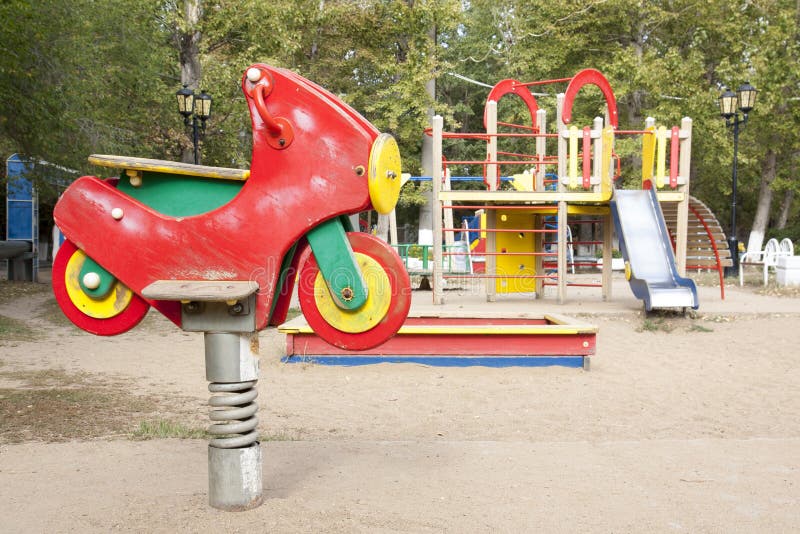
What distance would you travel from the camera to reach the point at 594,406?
6.07 m

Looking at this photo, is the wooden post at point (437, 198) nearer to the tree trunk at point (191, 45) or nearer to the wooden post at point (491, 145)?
the wooden post at point (491, 145)

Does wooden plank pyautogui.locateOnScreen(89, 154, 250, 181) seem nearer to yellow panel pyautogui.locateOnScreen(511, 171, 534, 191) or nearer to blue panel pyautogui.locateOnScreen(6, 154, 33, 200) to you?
yellow panel pyautogui.locateOnScreen(511, 171, 534, 191)

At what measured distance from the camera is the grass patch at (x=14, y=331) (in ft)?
32.8

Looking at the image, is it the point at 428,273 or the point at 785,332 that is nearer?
the point at 785,332

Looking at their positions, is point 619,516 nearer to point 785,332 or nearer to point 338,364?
point 338,364

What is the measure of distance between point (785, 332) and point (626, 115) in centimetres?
2155

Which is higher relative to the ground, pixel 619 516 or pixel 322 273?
pixel 322 273

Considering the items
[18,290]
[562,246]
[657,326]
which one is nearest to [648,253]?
[562,246]

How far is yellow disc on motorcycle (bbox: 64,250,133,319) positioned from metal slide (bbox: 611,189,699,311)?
9.16 metres

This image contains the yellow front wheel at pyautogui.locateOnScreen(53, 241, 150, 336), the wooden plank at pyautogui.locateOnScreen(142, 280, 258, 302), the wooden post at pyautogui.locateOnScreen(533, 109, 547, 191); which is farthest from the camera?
the wooden post at pyautogui.locateOnScreen(533, 109, 547, 191)

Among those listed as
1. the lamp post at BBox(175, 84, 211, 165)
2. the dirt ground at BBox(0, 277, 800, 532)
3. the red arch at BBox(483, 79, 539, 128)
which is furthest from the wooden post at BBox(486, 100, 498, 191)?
the lamp post at BBox(175, 84, 211, 165)

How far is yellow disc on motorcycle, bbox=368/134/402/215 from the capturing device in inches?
118

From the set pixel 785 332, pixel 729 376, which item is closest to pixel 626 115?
pixel 785 332

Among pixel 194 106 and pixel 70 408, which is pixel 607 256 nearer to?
pixel 194 106
